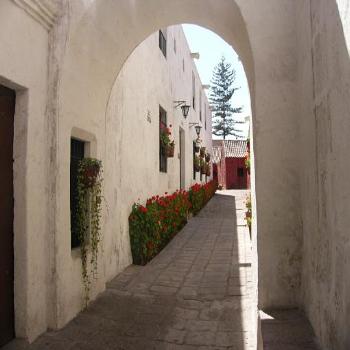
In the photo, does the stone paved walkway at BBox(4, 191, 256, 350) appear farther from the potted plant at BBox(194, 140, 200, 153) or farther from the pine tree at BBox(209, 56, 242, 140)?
the pine tree at BBox(209, 56, 242, 140)

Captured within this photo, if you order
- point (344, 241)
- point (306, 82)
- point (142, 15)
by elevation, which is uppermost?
point (142, 15)

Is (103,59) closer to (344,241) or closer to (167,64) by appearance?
(344,241)

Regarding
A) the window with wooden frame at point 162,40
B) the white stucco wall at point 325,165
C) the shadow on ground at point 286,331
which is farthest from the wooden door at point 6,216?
the window with wooden frame at point 162,40

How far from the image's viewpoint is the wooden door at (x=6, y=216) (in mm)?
3115

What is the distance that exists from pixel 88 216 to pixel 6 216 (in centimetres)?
133

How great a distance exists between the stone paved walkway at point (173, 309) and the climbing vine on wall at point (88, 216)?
0.42m

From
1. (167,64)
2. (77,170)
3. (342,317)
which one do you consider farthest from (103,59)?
(167,64)

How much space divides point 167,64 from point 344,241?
9.03 m

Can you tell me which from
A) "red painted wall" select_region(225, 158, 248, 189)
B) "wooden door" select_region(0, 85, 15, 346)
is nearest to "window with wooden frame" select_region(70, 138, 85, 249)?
"wooden door" select_region(0, 85, 15, 346)

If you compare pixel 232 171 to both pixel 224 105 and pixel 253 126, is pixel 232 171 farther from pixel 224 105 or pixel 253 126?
pixel 253 126

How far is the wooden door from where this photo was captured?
10.2ft

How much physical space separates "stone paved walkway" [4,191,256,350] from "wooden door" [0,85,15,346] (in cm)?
26

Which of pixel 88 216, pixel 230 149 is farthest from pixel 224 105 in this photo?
pixel 88 216

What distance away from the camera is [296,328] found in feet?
7.79
